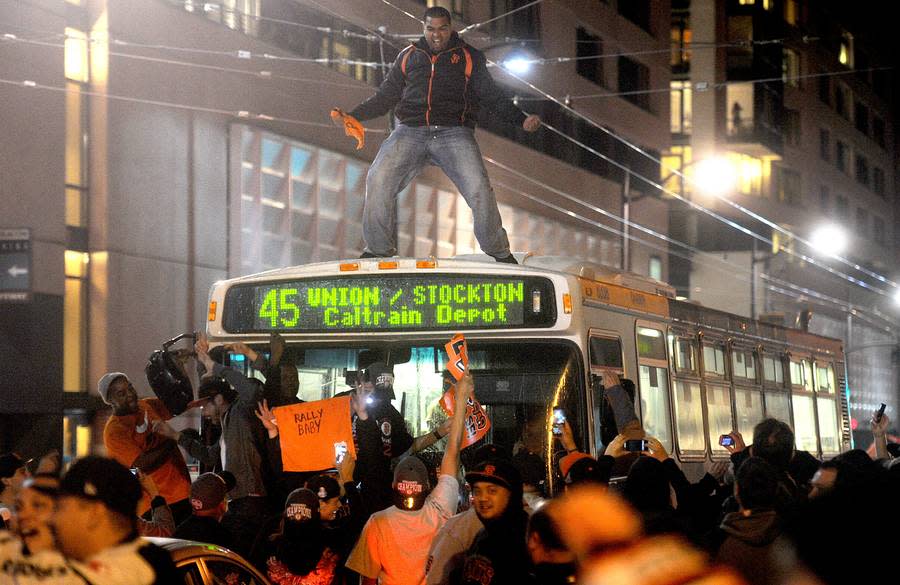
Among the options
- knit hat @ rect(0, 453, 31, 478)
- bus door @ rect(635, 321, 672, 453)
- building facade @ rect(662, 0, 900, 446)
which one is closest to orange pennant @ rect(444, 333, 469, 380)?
bus door @ rect(635, 321, 672, 453)

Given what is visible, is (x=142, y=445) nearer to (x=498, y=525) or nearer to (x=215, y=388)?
(x=215, y=388)

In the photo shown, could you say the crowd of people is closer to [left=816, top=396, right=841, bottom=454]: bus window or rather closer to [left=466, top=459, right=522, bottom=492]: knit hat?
[left=466, top=459, right=522, bottom=492]: knit hat

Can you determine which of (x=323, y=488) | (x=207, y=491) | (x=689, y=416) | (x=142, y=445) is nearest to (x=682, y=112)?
(x=689, y=416)

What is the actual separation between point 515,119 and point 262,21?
15178 millimetres

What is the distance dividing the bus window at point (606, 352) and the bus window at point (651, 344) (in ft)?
2.10

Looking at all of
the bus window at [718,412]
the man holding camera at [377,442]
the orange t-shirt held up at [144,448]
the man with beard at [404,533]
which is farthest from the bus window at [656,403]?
the man with beard at [404,533]

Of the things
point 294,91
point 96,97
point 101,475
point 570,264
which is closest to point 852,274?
point 294,91

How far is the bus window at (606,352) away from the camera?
984 cm

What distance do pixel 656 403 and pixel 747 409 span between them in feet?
9.53

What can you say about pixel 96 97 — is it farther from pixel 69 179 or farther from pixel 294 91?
pixel 294 91

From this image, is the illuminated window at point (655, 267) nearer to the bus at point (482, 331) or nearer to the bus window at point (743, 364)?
the bus window at point (743, 364)

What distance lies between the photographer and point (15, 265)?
17.6 m

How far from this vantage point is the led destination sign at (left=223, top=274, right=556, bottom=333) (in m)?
9.74

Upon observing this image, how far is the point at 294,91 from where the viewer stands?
25.5m
